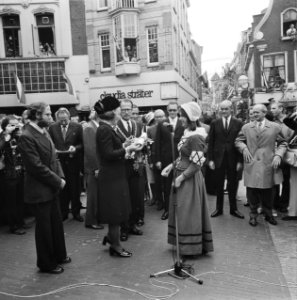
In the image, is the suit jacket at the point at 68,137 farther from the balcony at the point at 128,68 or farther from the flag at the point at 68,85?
the balcony at the point at 128,68

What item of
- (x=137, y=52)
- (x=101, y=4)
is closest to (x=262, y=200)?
(x=137, y=52)

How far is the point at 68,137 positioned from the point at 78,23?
1578 centimetres

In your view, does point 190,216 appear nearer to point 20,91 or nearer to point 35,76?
point 20,91

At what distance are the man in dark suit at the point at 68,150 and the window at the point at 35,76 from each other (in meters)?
15.0

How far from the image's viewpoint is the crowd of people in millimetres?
4586

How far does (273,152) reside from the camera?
646 cm

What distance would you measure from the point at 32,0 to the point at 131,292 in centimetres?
2024

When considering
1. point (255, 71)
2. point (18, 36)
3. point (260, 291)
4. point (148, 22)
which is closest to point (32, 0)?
point (18, 36)

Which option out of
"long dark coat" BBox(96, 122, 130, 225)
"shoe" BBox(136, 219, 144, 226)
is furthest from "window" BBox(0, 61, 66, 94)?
"long dark coat" BBox(96, 122, 130, 225)

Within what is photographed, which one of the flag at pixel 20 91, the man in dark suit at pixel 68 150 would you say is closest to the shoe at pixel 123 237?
the man in dark suit at pixel 68 150

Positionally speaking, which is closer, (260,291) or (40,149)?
(260,291)

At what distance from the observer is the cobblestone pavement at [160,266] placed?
4059 millimetres

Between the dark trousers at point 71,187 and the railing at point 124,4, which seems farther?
the railing at point 124,4

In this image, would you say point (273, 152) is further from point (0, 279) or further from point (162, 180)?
point (0, 279)
